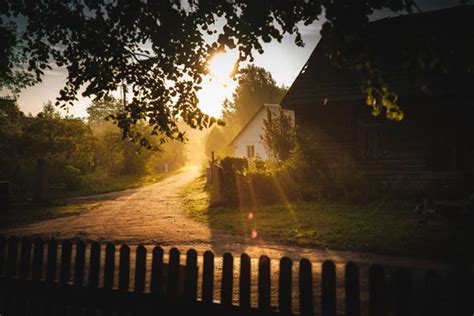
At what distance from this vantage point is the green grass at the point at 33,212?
1243cm

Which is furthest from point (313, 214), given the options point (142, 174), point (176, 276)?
point (142, 174)

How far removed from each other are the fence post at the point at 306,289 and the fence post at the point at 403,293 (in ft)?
2.39

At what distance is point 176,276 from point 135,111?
2903mm

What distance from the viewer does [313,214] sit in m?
11.5

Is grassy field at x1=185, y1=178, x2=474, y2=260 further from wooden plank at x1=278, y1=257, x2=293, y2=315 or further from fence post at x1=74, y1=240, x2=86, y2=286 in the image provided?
fence post at x1=74, y1=240, x2=86, y2=286

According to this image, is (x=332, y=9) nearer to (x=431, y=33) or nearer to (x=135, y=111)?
(x=431, y=33)

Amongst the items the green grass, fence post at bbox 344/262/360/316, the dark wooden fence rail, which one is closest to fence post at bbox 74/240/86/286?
the dark wooden fence rail

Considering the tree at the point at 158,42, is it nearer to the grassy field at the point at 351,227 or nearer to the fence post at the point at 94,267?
the fence post at the point at 94,267

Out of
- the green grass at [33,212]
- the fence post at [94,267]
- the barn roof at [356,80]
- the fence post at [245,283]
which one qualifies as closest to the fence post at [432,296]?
the fence post at [245,283]

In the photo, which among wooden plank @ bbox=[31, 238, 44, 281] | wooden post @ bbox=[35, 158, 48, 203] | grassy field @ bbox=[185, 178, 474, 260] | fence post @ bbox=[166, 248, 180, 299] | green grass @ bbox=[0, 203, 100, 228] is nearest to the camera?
fence post @ bbox=[166, 248, 180, 299]

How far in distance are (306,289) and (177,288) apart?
1324 mm

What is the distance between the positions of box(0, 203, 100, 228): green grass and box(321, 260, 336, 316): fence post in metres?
12.1

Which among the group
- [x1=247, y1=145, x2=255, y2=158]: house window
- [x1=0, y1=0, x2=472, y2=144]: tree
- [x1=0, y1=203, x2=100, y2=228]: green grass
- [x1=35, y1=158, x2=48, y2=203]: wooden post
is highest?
[x1=247, y1=145, x2=255, y2=158]: house window

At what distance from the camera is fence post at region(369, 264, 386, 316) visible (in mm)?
2861
